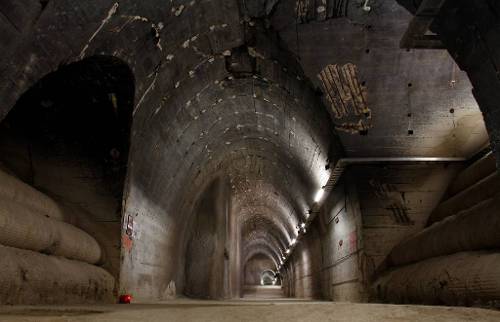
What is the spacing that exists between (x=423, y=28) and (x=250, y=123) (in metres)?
7.08

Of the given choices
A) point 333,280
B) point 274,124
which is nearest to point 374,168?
point 274,124

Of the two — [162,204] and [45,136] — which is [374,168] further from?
[45,136]

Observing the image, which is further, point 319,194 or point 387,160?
point 319,194

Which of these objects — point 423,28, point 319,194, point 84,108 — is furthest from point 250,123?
point 423,28

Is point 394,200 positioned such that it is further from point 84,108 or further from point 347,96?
point 84,108

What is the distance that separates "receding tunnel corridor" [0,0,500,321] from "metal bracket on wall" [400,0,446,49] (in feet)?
0.06

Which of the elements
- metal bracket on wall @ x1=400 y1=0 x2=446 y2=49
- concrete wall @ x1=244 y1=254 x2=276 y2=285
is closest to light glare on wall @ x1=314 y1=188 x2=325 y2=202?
metal bracket on wall @ x1=400 y1=0 x2=446 y2=49

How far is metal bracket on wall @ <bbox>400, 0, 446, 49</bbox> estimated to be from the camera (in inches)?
152

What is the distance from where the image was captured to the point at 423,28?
13.7 ft

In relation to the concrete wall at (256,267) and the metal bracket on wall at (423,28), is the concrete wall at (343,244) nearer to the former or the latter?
the metal bracket on wall at (423,28)

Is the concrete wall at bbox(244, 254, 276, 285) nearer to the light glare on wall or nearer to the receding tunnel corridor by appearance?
the light glare on wall

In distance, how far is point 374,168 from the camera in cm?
840

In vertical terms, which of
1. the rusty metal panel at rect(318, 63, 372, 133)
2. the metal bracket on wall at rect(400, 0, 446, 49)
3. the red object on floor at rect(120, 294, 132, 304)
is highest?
the rusty metal panel at rect(318, 63, 372, 133)

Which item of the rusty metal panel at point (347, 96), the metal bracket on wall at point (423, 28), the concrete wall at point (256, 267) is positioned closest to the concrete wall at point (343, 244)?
the rusty metal panel at point (347, 96)
